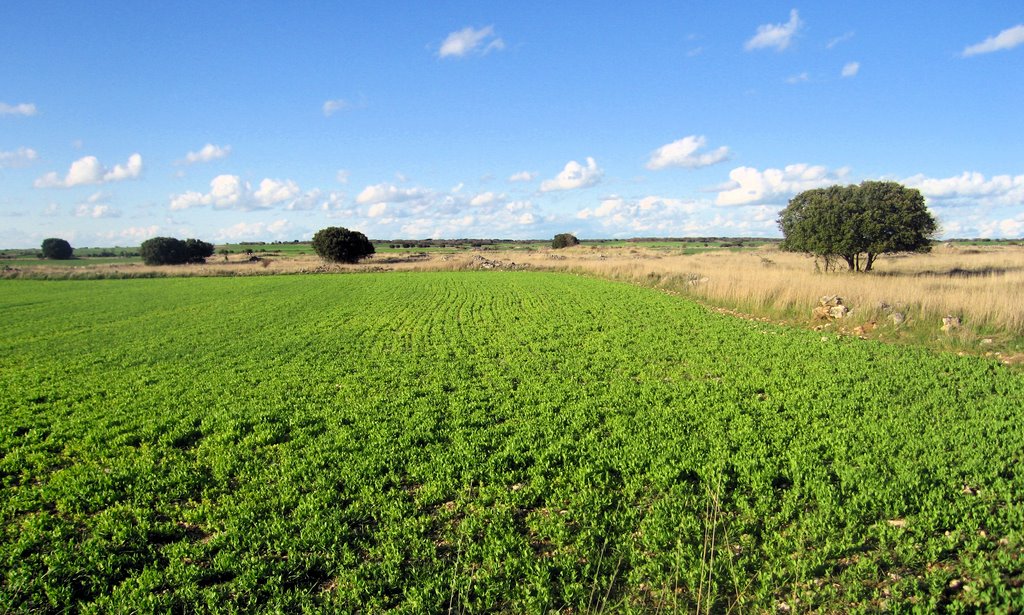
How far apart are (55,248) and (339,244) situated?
2744 inches

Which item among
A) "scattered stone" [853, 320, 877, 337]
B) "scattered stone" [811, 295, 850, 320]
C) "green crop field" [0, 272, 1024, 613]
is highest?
"scattered stone" [811, 295, 850, 320]

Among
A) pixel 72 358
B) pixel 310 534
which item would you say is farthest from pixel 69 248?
pixel 310 534

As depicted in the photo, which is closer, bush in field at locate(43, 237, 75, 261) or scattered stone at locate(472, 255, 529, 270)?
scattered stone at locate(472, 255, 529, 270)

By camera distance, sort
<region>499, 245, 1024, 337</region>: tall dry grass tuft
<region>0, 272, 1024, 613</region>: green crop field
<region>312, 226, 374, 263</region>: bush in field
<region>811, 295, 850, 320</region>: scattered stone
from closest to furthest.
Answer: <region>0, 272, 1024, 613</region>: green crop field
<region>499, 245, 1024, 337</region>: tall dry grass tuft
<region>811, 295, 850, 320</region>: scattered stone
<region>312, 226, 374, 263</region>: bush in field

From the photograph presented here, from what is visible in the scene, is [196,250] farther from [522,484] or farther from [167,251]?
[522,484]

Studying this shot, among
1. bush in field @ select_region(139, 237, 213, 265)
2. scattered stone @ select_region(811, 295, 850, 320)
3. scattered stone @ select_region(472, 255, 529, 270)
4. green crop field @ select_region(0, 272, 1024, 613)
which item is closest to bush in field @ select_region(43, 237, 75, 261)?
bush in field @ select_region(139, 237, 213, 265)

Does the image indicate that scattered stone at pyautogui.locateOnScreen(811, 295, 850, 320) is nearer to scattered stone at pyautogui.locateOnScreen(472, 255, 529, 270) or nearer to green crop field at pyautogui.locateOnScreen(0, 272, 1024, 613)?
green crop field at pyautogui.locateOnScreen(0, 272, 1024, 613)

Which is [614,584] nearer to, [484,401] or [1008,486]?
[1008,486]

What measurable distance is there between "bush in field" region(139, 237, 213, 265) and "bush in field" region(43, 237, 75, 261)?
3568 centimetres

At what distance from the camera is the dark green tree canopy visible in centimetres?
3212

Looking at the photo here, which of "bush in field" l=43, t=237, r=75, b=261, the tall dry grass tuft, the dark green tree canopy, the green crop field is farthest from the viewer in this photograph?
"bush in field" l=43, t=237, r=75, b=261

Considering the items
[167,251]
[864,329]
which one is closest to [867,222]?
[864,329]

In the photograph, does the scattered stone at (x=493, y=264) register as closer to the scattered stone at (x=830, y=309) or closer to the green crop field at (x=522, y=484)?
the scattered stone at (x=830, y=309)

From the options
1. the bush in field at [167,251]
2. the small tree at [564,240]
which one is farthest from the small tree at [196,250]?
the small tree at [564,240]
